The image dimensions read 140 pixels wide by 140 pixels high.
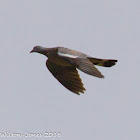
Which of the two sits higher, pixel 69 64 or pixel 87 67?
pixel 87 67

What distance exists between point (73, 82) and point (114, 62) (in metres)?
1.01

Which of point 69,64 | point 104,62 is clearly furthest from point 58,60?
point 104,62

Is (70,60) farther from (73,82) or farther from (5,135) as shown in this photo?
(5,135)

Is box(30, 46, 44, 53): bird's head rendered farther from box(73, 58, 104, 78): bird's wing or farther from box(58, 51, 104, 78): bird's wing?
box(73, 58, 104, 78): bird's wing

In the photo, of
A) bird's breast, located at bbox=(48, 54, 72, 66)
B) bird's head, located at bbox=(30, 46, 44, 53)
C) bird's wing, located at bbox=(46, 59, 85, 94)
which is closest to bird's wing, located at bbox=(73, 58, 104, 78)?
bird's breast, located at bbox=(48, 54, 72, 66)

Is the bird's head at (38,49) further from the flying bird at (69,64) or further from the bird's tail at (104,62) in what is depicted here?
the bird's tail at (104,62)

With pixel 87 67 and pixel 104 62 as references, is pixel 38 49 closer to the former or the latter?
pixel 104 62

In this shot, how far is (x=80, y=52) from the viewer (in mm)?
12812

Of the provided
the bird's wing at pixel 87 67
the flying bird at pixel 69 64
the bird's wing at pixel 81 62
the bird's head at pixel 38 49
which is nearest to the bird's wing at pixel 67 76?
the flying bird at pixel 69 64

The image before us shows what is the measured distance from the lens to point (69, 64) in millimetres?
12852

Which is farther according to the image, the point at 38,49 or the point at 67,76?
the point at 38,49

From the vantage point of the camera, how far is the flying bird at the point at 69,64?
1209 cm

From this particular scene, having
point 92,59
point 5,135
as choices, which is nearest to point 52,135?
point 5,135

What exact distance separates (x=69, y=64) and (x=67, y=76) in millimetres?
696
